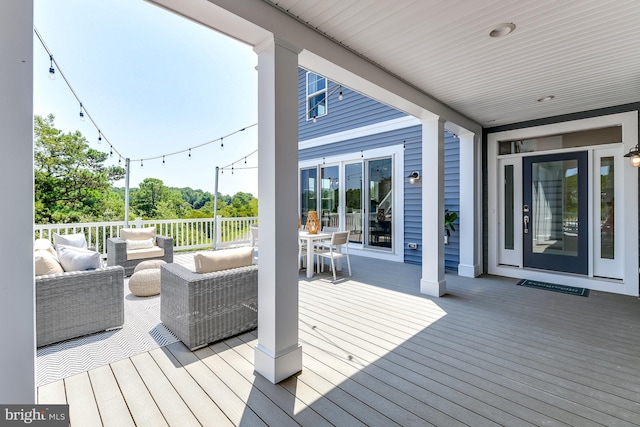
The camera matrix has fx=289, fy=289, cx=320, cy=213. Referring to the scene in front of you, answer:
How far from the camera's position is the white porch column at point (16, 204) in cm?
116

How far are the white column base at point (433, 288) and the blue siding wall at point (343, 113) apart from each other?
377cm

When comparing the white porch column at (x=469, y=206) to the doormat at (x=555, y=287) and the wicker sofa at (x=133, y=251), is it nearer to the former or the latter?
the doormat at (x=555, y=287)

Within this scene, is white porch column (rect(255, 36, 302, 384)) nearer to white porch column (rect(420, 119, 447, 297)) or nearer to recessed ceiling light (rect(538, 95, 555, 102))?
white porch column (rect(420, 119, 447, 297))

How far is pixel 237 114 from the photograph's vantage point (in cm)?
1212

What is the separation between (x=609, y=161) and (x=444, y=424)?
5.07 m

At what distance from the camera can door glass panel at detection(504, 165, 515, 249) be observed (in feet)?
17.5

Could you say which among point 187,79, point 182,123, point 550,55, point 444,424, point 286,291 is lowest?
point 444,424

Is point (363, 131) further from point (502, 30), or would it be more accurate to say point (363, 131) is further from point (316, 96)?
point (502, 30)

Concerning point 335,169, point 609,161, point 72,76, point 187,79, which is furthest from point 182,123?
point 609,161

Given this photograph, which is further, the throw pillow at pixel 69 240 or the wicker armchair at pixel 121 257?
the wicker armchair at pixel 121 257

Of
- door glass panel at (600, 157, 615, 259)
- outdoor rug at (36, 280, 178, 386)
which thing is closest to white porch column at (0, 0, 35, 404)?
outdoor rug at (36, 280, 178, 386)

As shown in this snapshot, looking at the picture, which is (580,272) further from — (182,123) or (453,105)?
(182,123)

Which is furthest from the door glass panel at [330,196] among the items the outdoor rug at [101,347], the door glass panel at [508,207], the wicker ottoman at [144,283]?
the outdoor rug at [101,347]

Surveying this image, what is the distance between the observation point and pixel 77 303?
8.72 ft
